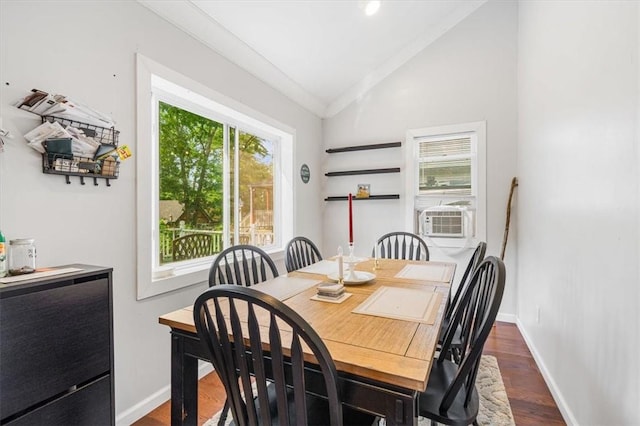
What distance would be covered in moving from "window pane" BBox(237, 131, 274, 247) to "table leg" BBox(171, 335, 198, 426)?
6.19 ft

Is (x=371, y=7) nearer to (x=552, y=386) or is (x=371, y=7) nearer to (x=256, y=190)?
(x=256, y=190)

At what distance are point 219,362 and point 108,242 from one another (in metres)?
1.16

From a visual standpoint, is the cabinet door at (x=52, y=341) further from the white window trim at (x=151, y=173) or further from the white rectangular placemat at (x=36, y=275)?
the white window trim at (x=151, y=173)

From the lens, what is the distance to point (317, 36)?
9.79ft

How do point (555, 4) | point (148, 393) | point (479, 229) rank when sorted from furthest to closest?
1. point (479, 229)
2. point (555, 4)
3. point (148, 393)

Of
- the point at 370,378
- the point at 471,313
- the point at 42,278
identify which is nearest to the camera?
the point at 370,378

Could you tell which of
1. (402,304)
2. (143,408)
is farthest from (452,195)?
(143,408)

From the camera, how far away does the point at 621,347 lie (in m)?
1.22

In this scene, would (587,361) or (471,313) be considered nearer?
(471,313)

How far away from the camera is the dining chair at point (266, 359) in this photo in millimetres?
830

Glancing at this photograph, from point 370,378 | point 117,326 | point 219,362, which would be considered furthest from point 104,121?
point 370,378

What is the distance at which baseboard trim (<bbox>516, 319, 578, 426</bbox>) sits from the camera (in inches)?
68.9

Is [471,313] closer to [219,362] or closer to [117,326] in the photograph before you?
[219,362]

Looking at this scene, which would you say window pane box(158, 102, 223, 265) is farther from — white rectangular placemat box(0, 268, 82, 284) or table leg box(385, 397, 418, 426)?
table leg box(385, 397, 418, 426)
